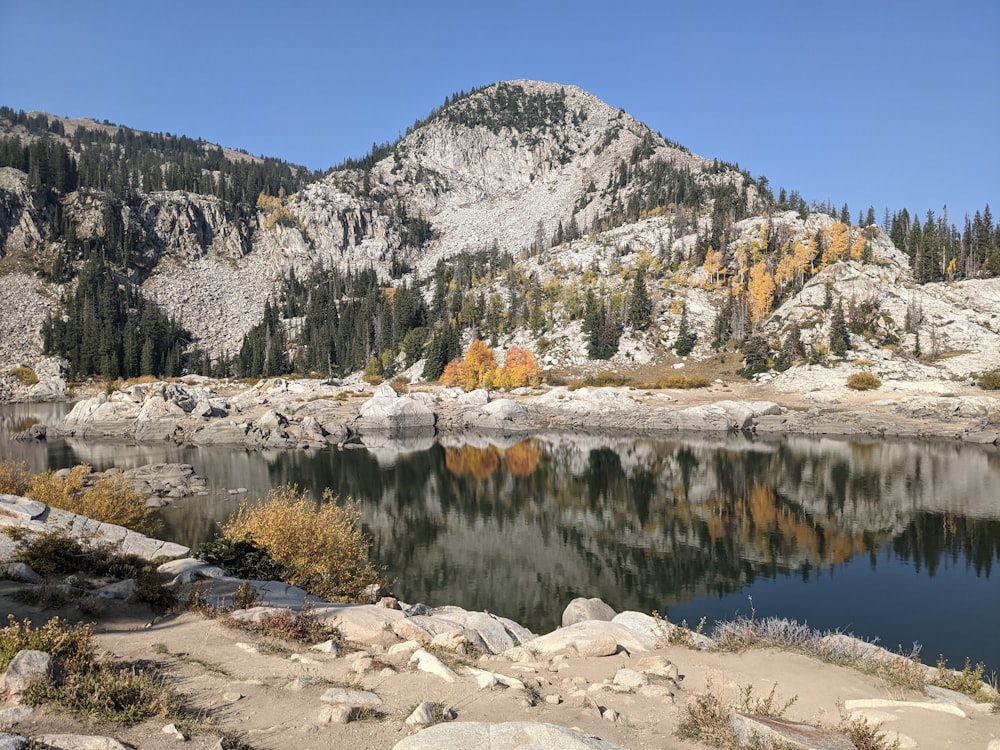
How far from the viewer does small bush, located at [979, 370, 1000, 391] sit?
244ft

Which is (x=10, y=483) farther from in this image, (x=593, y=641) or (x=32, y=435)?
(x=32, y=435)

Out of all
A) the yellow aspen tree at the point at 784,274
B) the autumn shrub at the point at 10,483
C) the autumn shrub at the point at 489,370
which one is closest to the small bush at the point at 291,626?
the autumn shrub at the point at 10,483

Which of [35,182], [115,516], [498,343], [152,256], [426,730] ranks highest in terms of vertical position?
[35,182]

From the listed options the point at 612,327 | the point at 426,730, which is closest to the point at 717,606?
the point at 426,730

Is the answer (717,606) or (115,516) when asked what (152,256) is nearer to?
(115,516)

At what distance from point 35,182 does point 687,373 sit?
183 meters

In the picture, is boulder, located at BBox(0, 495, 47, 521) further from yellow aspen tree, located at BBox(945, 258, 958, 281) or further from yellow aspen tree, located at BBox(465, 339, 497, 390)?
yellow aspen tree, located at BBox(945, 258, 958, 281)

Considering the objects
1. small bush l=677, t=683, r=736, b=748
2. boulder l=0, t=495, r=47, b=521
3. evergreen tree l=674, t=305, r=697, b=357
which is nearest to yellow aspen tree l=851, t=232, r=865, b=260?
evergreen tree l=674, t=305, r=697, b=357

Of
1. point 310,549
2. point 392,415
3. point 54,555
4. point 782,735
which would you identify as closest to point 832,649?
point 782,735

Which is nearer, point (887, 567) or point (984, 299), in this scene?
point (887, 567)

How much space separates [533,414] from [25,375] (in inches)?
4371

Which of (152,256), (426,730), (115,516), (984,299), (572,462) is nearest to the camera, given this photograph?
(426,730)

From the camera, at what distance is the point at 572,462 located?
57875 millimetres

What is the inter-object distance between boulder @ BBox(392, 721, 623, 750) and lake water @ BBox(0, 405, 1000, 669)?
17.3 metres
